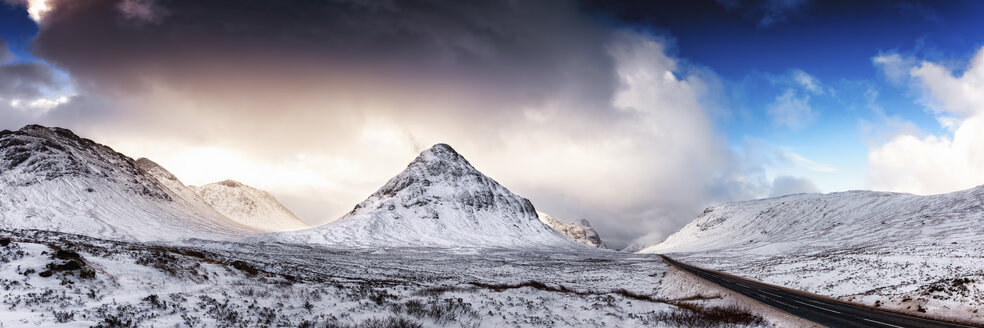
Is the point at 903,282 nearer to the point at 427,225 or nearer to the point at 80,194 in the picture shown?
the point at 427,225

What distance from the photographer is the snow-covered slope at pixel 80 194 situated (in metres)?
111

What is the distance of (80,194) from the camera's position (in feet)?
411

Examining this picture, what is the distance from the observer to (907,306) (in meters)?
25.7

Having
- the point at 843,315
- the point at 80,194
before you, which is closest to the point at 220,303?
the point at 843,315

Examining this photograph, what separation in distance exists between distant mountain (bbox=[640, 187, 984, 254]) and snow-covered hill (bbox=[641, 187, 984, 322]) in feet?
0.88

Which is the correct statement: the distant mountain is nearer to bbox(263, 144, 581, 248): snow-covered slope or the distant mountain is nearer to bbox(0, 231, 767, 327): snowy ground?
bbox(263, 144, 581, 248): snow-covered slope

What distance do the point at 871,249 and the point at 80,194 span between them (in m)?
207

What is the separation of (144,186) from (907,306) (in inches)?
8276

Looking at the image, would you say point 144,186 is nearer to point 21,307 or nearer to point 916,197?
point 21,307

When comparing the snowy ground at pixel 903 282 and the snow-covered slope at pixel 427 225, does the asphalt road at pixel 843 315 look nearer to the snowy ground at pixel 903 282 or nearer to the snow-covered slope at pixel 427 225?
the snowy ground at pixel 903 282

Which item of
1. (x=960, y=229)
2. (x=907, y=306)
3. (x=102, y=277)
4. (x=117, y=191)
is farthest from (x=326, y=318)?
(x=117, y=191)

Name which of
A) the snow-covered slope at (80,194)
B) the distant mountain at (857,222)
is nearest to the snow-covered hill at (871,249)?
the distant mountain at (857,222)

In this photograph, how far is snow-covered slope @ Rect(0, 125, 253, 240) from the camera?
111312mm

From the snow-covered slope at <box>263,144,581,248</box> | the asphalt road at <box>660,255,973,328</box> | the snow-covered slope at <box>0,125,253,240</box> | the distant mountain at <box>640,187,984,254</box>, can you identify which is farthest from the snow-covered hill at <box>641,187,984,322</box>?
the snow-covered slope at <box>0,125,253,240</box>
